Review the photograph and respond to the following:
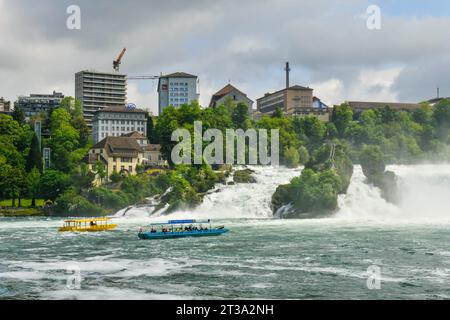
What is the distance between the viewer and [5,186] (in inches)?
4798

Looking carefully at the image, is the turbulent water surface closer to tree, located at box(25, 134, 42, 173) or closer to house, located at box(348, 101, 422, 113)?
tree, located at box(25, 134, 42, 173)

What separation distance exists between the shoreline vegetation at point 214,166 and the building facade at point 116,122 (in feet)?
15.4

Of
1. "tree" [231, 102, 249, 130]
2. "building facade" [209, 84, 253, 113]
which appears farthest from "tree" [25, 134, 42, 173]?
"building facade" [209, 84, 253, 113]

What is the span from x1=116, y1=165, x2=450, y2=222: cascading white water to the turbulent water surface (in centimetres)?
807

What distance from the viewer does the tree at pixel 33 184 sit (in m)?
123

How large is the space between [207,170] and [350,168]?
1019 inches

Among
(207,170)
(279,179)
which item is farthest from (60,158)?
(279,179)

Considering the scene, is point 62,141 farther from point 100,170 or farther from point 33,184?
point 100,170

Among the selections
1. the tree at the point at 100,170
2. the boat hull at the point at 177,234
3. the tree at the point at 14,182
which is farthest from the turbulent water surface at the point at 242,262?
the tree at the point at 100,170

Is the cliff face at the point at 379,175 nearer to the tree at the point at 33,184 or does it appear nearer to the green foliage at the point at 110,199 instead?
the green foliage at the point at 110,199

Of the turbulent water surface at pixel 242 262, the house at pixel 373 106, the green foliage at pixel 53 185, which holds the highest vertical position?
the house at pixel 373 106

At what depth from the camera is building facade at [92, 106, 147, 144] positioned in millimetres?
181500
